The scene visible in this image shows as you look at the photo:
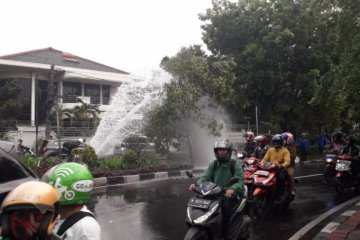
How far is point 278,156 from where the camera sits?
8.84 metres

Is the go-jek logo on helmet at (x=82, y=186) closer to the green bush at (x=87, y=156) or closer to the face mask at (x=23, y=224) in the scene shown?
the face mask at (x=23, y=224)

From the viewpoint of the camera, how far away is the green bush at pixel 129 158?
614 inches

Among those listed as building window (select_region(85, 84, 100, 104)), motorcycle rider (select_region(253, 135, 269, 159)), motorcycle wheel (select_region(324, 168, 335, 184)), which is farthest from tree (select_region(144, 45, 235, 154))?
building window (select_region(85, 84, 100, 104))

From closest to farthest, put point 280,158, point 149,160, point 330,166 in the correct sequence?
point 280,158 < point 330,166 < point 149,160

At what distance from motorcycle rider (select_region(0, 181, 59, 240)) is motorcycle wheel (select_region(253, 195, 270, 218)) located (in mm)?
6438

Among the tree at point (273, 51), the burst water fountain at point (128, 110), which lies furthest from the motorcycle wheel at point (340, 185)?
the tree at point (273, 51)

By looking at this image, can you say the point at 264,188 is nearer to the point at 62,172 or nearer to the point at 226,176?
the point at 226,176

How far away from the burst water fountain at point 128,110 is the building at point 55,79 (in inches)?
512

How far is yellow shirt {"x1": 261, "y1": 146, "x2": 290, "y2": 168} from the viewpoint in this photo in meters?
8.70

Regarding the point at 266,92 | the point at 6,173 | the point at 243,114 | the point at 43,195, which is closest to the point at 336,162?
A: the point at 6,173

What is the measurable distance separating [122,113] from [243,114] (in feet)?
29.5

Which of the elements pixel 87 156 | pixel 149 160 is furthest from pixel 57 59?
pixel 87 156

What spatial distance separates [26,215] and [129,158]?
13.8 metres

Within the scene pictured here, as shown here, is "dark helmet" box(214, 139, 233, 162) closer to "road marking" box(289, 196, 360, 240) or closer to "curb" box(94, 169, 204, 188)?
"road marking" box(289, 196, 360, 240)
